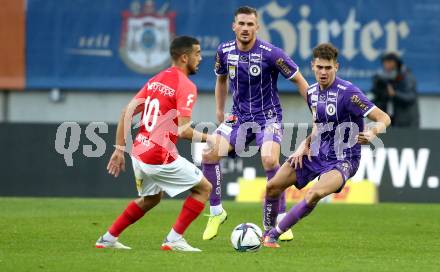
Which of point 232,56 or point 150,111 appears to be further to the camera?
point 232,56

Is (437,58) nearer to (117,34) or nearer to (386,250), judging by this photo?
(117,34)

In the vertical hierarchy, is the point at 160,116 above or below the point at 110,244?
above

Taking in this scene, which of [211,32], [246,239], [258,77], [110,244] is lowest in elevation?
[110,244]

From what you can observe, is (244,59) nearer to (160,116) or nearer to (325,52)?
(325,52)

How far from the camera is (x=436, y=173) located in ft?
58.4

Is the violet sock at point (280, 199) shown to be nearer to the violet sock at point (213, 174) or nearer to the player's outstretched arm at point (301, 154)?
the violet sock at point (213, 174)

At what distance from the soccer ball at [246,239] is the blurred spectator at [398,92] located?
9759 millimetres

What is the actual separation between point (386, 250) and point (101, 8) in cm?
1259

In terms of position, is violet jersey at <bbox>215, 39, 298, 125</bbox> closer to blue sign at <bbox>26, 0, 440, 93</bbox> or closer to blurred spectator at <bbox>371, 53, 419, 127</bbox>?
blurred spectator at <bbox>371, 53, 419, 127</bbox>

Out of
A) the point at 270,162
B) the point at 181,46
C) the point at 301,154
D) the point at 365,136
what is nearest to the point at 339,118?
the point at 301,154

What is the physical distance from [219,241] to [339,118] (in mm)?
1787

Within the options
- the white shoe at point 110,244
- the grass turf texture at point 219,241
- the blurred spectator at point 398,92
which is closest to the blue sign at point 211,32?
the blurred spectator at point 398,92

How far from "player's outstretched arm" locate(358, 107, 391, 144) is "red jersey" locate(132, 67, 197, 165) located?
157 centimetres

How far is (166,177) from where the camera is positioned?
1001 centimetres
